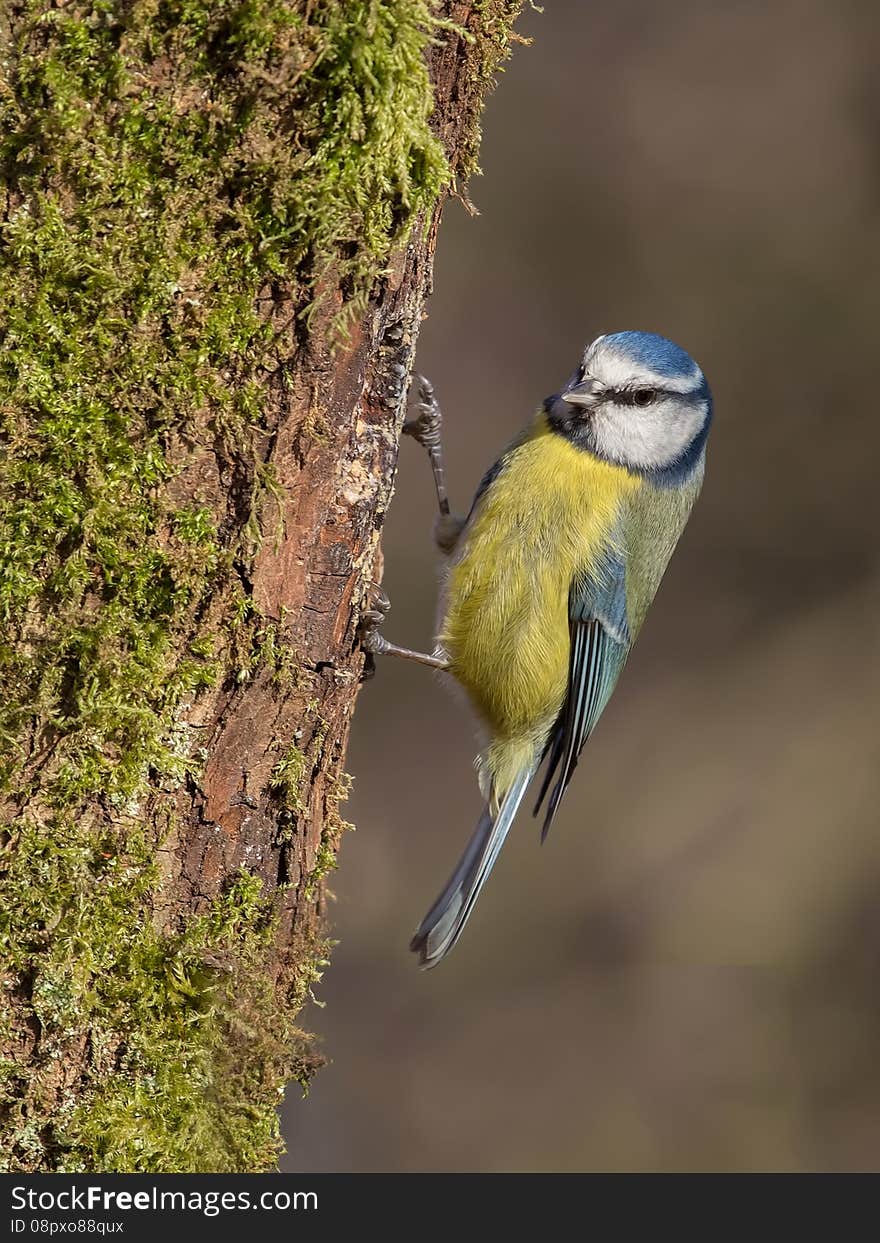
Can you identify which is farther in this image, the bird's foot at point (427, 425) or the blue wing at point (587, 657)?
the bird's foot at point (427, 425)

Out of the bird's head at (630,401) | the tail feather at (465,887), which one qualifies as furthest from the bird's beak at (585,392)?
the tail feather at (465,887)

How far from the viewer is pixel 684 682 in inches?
220

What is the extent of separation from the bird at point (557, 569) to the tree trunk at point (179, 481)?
0.91 meters

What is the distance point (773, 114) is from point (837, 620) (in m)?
2.31

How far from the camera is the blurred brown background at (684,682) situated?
5305mm

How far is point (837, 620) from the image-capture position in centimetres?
548

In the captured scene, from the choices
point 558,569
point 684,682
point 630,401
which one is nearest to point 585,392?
point 630,401

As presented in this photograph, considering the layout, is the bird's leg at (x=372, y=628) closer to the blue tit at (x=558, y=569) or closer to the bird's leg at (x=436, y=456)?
the blue tit at (x=558, y=569)

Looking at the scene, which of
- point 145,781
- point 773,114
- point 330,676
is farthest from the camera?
point 773,114

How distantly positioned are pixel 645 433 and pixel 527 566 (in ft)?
1.44

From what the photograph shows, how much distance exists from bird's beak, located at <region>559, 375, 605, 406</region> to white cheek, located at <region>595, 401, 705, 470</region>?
42 millimetres

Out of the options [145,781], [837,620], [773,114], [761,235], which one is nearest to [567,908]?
[837,620]

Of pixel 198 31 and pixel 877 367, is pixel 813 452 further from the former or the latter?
pixel 198 31

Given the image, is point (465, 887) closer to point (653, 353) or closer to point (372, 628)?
point (372, 628)
